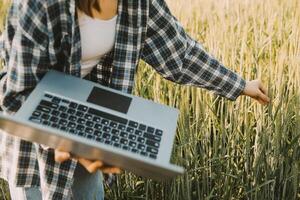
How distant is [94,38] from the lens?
111 centimetres

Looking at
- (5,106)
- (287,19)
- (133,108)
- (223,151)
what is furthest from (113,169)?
(287,19)

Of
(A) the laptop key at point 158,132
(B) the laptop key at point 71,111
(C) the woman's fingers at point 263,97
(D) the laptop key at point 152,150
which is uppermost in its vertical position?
(B) the laptop key at point 71,111

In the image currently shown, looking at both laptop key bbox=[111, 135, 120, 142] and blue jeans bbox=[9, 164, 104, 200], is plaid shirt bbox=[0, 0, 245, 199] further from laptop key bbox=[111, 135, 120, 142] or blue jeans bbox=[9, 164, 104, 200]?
laptop key bbox=[111, 135, 120, 142]

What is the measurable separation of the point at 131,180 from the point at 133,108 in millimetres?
629

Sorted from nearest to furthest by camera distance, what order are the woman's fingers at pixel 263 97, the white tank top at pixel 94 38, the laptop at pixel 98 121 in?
the laptop at pixel 98 121 < the white tank top at pixel 94 38 < the woman's fingers at pixel 263 97

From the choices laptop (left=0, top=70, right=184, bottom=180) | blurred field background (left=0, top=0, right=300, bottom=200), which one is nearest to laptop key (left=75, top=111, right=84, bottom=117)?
laptop (left=0, top=70, right=184, bottom=180)

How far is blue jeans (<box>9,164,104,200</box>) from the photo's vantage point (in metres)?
1.18

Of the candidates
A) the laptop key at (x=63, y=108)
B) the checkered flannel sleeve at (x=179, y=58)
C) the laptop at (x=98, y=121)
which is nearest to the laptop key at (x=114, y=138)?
A: the laptop at (x=98, y=121)

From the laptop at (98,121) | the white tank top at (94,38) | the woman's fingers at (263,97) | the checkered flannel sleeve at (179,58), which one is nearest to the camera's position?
the laptop at (98,121)

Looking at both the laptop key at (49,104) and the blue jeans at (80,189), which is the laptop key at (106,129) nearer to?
the laptop key at (49,104)

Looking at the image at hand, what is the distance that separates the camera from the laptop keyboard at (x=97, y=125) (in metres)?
0.95

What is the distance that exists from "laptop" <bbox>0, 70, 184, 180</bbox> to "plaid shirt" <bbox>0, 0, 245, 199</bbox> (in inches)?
2.3

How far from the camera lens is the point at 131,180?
1.62 metres

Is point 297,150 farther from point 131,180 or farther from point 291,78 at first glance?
point 131,180
